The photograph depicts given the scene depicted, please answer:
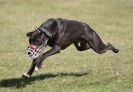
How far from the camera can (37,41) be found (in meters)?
10.3

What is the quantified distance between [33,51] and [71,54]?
7150mm

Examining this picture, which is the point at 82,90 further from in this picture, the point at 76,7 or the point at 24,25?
the point at 76,7

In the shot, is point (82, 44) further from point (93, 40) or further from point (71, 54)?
point (71, 54)

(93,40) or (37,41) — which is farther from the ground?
(37,41)

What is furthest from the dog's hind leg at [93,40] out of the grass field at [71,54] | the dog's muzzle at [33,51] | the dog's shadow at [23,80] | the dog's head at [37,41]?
the dog's muzzle at [33,51]

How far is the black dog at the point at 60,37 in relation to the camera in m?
10.4

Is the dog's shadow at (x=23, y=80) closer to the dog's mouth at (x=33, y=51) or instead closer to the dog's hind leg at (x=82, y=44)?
the dog's hind leg at (x=82, y=44)

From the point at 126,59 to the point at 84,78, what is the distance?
356 centimetres

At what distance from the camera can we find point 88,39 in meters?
12.0

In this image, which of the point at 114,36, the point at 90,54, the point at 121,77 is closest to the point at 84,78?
the point at 121,77

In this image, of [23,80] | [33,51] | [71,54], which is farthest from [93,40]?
[71,54]

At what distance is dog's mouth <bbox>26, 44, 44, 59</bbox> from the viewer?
9.97 meters

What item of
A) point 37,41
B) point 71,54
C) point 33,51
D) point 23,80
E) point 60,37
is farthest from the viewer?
point 71,54

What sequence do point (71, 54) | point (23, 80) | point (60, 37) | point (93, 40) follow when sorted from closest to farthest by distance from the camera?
point (60, 37), point (23, 80), point (93, 40), point (71, 54)
